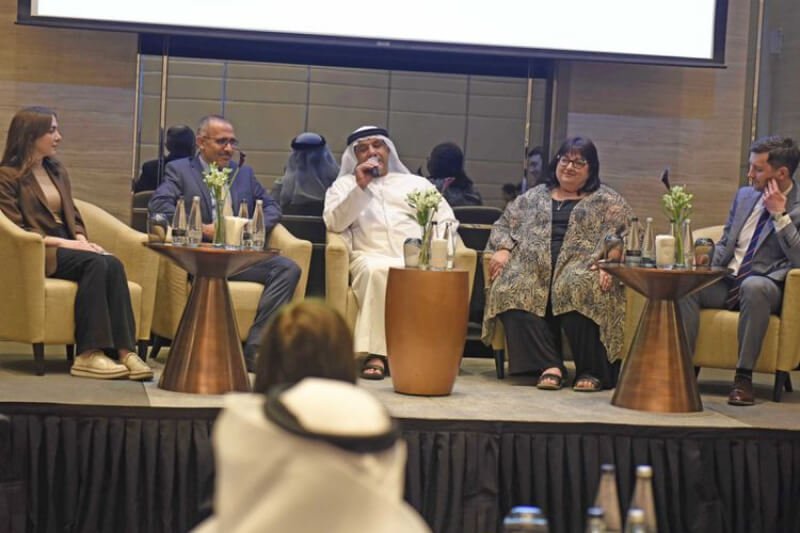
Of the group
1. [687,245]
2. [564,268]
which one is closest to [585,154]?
[564,268]

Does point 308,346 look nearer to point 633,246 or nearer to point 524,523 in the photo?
point 524,523

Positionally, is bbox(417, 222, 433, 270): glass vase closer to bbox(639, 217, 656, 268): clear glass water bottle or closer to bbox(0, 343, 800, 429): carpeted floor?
bbox(0, 343, 800, 429): carpeted floor

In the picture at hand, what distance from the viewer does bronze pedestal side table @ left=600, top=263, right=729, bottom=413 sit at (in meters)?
4.70

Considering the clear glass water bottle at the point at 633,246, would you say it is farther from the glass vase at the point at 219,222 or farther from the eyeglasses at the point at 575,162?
the glass vase at the point at 219,222

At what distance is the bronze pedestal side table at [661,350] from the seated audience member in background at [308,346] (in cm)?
304

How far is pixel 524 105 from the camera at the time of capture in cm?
634

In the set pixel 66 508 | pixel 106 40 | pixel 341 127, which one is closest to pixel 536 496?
pixel 66 508

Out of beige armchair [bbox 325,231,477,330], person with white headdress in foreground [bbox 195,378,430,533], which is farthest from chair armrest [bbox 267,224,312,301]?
person with white headdress in foreground [bbox 195,378,430,533]

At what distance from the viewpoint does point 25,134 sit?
500 centimetres

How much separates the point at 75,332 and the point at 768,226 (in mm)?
2742

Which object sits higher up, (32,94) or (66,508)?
(32,94)

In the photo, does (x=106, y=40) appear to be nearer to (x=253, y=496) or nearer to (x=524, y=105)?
(x=524, y=105)

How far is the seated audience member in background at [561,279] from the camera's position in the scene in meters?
5.20

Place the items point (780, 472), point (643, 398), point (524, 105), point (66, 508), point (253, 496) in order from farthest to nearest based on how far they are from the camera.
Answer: point (524, 105) < point (643, 398) < point (780, 472) < point (66, 508) < point (253, 496)
